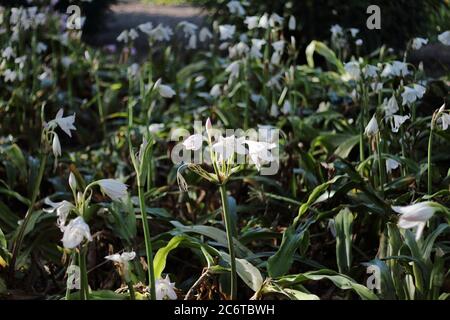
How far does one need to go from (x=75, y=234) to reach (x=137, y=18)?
9054 mm

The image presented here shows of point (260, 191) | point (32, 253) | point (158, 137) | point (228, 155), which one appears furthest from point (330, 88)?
point (228, 155)

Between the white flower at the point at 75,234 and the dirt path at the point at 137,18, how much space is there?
20.9 feet

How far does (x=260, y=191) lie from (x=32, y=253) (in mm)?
880

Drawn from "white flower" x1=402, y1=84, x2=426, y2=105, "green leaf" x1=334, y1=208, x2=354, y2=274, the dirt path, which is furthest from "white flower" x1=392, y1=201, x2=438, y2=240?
the dirt path

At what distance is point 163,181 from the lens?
3.79 metres

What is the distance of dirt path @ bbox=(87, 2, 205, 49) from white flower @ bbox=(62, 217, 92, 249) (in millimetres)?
6377

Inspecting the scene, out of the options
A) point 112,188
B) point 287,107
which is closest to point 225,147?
point 112,188

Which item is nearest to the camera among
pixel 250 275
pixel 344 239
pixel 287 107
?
pixel 250 275

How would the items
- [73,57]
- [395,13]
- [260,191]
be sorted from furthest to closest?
[73,57]
[395,13]
[260,191]

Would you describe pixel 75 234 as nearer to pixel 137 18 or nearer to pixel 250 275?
pixel 250 275

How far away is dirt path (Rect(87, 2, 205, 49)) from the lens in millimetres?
8867

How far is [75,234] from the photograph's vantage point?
172 cm

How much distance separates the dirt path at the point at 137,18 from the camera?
8.87 metres
